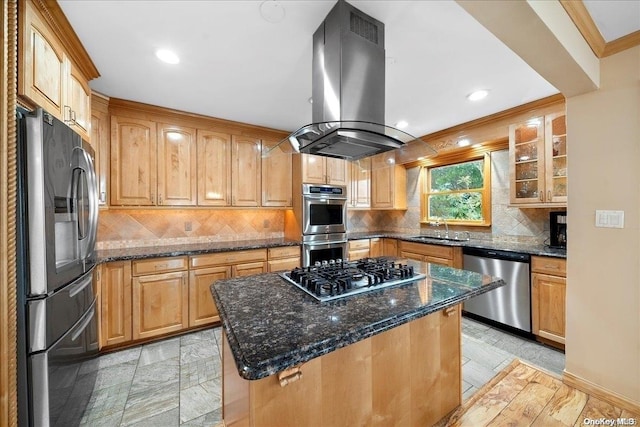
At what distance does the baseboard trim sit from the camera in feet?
5.43

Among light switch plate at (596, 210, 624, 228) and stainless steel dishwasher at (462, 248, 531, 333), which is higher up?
light switch plate at (596, 210, 624, 228)

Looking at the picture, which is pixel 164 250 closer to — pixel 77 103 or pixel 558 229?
pixel 77 103

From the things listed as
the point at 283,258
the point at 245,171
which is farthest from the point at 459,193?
the point at 245,171

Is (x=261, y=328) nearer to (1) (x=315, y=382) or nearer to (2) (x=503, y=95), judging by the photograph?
(1) (x=315, y=382)

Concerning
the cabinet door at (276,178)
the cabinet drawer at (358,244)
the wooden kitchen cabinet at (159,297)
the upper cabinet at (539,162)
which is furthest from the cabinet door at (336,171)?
the wooden kitchen cabinet at (159,297)

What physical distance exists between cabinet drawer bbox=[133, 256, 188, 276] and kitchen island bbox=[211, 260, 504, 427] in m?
1.42

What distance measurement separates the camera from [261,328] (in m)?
0.96

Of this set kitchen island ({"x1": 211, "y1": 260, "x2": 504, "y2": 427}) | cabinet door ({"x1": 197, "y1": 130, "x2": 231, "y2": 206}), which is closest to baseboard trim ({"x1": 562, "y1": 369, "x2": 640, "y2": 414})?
kitchen island ({"x1": 211, "y1": 260, "x2": 504, "y2": 427})

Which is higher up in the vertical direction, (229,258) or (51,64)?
(51,64)

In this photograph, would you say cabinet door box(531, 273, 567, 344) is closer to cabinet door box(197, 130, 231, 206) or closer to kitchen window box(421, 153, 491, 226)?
kitchen window box(421, 153, 491, 226)

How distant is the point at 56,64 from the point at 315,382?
7.41 ft

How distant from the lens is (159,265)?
2.60 metres

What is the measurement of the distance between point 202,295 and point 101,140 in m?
1.79

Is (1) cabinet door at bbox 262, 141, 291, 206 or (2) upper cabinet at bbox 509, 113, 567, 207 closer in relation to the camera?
(2) upper cabinet at bbox 509, 113, 567, 207
